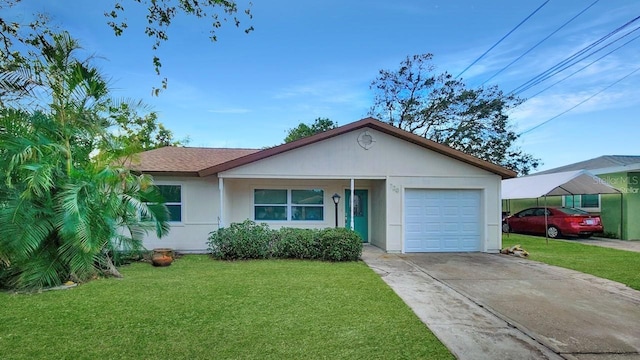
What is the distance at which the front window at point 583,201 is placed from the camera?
15.7 meters

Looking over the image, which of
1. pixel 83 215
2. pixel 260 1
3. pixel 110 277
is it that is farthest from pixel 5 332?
pixel 260 1

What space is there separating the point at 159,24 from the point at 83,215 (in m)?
4.03

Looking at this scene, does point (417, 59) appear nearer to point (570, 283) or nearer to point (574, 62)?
point (574, 62)

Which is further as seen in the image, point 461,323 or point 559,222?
point 559,222

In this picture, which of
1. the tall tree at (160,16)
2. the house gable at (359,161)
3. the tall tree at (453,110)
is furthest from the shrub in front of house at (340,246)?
the tall tree at (453,110)

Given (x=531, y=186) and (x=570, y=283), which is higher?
(x=531, y=186)

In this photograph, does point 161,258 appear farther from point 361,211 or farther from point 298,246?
point 361,211

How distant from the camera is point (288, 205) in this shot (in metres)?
11.9

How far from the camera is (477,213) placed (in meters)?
11.0

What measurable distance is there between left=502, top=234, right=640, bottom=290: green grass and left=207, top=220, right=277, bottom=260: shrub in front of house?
25.4 ft

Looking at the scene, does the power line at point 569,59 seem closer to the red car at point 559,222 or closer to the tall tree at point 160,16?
the red car at point 559,222

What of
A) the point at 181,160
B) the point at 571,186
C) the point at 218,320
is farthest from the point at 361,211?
the point at 571,186

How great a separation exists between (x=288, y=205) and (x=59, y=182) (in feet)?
21.9

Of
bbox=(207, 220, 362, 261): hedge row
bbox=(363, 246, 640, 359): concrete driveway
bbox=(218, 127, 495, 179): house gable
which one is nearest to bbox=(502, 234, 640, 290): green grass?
bbox=(363, 246, 640, 359): concrete driveway
